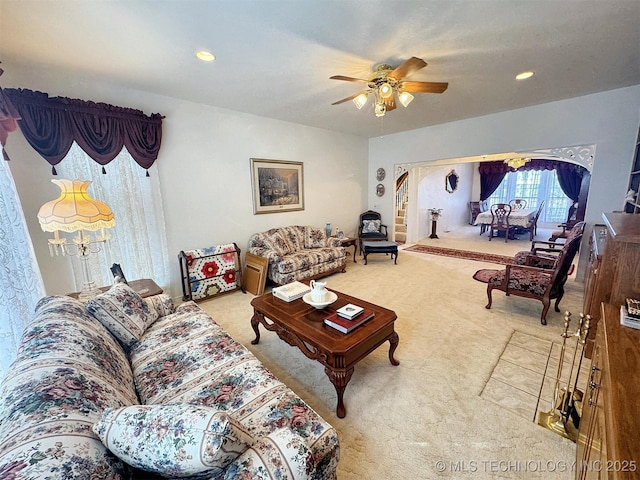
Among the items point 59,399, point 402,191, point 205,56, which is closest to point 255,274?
point 205,56

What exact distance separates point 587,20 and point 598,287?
2014mm

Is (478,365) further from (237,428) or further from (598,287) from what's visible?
(237,428)

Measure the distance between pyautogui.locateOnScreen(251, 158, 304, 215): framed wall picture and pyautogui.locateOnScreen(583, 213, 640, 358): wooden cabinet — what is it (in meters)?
3.93

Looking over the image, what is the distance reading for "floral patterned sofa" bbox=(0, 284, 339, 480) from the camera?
70 cm

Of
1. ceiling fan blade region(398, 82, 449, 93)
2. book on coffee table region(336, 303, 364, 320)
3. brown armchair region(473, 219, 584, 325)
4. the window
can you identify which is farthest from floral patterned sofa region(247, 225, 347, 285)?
the window

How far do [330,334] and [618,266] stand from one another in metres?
1.98

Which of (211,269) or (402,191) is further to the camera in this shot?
(402,191)

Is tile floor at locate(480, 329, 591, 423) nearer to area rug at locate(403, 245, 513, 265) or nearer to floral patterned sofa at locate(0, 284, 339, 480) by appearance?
floral patterned sofa at locate(0, 284, 339, 480)

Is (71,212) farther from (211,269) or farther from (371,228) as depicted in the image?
(371,228)

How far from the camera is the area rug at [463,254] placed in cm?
501

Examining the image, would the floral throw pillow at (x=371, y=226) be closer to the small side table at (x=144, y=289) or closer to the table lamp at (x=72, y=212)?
the small side table at (x=144, y=289)

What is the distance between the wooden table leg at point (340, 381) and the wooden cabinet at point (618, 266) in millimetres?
1794

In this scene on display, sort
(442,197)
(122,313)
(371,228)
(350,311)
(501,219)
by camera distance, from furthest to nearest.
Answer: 1. (442,197)
2. (501,219)
3. (371,228)
4. (350,311)
5. (122,313)

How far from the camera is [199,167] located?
3.58 m
